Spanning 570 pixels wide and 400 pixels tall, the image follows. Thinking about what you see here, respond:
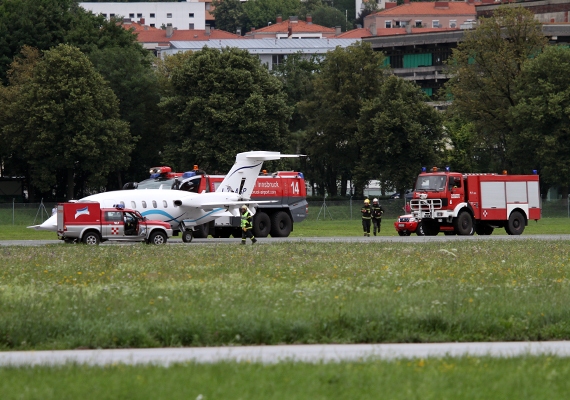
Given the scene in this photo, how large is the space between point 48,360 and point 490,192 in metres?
37.0

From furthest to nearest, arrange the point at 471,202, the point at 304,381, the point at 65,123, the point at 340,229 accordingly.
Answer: the point at 65,123 < the point at 340,229 < the point at 471,202 < the point at 304,381

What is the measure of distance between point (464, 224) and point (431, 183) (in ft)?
8.02

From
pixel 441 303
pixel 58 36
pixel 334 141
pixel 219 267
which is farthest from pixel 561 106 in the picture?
pixel 441 303

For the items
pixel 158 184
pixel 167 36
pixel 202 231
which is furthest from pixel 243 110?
pixel 167 36

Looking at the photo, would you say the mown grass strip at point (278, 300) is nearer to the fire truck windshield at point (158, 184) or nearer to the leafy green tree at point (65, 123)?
the fire truck windshield at point (158, 184)

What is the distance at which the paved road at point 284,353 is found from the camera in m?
13.6

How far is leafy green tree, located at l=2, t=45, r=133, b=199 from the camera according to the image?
7269 cm

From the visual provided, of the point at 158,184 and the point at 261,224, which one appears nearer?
the point at 261,224

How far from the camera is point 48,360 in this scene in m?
13.7

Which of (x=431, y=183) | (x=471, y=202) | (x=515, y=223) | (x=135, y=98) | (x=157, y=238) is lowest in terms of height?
(x=515, y=223)

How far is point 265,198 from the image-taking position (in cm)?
4775

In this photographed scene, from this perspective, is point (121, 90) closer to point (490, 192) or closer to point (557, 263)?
point (490, 192)

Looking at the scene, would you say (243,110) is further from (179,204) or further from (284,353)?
(284,353)

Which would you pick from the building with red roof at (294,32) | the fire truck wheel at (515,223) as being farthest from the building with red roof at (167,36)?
the fire truck wheel at (515,223)
